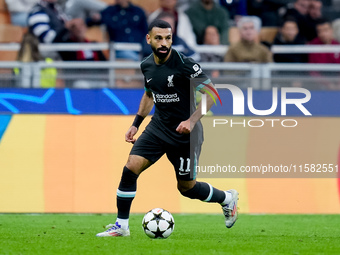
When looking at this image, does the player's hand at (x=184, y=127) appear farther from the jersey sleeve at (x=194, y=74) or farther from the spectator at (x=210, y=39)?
the spectator at (x=210, y=39)

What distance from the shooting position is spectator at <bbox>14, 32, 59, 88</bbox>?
12.7 meters

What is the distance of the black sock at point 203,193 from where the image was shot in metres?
8.30

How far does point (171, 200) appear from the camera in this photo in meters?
10.9

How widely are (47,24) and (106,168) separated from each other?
163 inches

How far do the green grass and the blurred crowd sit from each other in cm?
385

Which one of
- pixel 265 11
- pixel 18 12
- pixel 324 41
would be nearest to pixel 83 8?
pixel 18 12

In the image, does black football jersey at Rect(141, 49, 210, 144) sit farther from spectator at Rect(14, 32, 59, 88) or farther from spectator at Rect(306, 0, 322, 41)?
spectator at Rect(306, 0, 322, 41)

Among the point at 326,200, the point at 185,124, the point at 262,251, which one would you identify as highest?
the point at 185,124

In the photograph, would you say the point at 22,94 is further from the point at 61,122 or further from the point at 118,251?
the point at 118,251

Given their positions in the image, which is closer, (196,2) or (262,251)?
(262,251)

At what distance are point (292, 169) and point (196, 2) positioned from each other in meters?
4.98

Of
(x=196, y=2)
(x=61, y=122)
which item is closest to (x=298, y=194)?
(x=61, y=122)

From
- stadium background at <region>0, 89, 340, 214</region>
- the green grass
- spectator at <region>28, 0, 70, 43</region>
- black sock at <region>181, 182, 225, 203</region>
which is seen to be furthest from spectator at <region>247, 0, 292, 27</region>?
black sock at <region>181, 182, 225, 203</region>

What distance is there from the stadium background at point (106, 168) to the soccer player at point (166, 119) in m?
2.79
